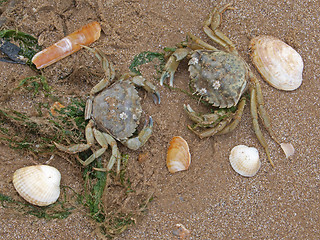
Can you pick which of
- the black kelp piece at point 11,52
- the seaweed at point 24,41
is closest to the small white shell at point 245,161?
the seaweed at point 24,41

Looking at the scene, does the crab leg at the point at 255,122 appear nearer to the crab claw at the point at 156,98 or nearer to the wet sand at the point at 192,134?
the wet sand at the point at 192,134

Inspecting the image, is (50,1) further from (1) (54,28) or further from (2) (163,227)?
(2) (163,227)

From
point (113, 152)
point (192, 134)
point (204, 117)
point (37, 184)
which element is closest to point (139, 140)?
point (113, 152)

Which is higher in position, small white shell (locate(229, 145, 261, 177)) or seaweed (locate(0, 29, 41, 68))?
seaweed (locate(0, 29, 41, 68))

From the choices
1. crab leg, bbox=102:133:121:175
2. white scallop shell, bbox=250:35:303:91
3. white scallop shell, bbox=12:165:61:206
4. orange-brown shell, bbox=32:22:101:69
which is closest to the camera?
white scallop shell, bbox=12:165:61:206

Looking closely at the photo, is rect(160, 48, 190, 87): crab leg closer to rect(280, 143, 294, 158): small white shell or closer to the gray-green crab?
the gray-green crab

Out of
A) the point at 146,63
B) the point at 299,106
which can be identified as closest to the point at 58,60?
the point at 146,63

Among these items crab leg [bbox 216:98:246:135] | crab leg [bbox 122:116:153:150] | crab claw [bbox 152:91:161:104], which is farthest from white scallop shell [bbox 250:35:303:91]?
crab leg [bbox 122:116:153:150]
